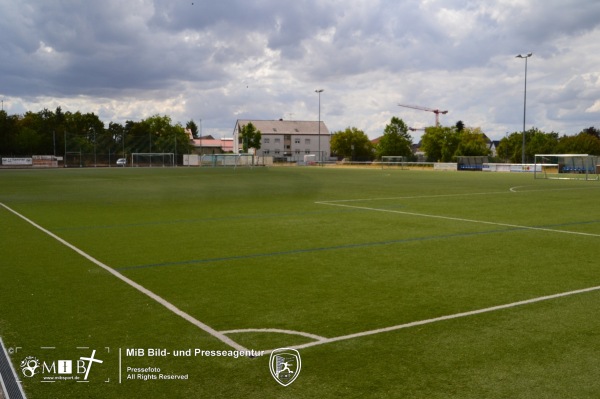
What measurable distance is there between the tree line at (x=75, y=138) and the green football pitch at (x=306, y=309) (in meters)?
75.4

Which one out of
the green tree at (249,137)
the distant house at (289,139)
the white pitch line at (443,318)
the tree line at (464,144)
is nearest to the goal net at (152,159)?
the green tree at (249,137)

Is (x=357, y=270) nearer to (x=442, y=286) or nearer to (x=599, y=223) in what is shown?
(x=442, y=286)

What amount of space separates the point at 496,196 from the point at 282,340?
19889 mm

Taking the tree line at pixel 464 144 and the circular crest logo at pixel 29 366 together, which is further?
the tree line at pixel 464 144

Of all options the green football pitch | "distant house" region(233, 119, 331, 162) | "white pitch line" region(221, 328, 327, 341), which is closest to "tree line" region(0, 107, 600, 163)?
"distant house" region(233, 119, 331, 162)

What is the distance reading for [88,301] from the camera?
6.79m

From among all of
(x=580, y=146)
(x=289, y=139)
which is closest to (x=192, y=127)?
(x=289, y=139)

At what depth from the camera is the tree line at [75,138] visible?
84.2 m

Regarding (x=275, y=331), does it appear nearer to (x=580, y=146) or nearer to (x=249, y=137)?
(x=580, y=146)

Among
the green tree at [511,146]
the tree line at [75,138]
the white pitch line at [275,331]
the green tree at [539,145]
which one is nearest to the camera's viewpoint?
the white pitch line at [275,331]

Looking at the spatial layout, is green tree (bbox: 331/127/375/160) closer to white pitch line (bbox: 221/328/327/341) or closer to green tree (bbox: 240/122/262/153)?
green tree (bbox: 240/122/262/153)

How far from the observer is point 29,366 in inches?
187

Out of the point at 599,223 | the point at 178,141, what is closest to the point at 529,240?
the point at 599,223

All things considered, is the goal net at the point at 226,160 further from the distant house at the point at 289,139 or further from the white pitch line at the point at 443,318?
the white pitch line at the point at 443,318
